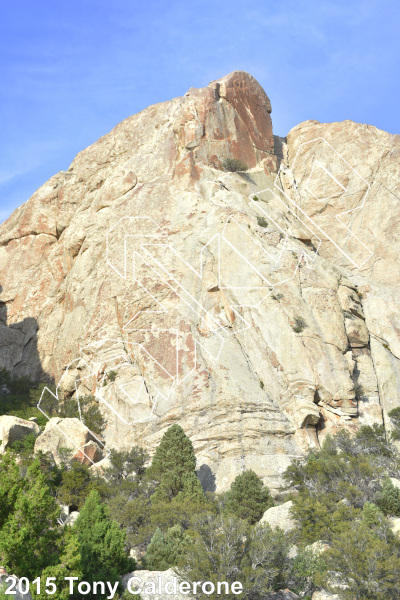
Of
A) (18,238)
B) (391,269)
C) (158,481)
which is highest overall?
(18,238)

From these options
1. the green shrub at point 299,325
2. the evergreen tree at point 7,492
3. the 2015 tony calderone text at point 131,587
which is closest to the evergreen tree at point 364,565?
the 2015 tony calderone text at point 131,587

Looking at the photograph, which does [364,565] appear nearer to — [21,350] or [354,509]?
[354,509]

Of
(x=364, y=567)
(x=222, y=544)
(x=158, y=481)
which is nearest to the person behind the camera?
(x=364, y=567)

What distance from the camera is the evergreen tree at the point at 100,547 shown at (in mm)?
22203

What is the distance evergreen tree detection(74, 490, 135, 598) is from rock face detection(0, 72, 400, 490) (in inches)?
557

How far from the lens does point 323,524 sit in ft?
87.0

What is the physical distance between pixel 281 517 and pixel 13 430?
60.3ft

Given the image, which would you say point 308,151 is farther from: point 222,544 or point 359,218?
point 222,544

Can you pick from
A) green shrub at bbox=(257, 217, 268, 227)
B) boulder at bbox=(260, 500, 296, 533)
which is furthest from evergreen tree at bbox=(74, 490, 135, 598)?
green shrub at bbox=(257, 217, 268, 227)

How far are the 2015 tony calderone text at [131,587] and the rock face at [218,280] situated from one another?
15809 millimetres

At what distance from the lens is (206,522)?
2338 centimetres

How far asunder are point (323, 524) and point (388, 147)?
151ft

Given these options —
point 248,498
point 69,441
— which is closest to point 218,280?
point 69,441

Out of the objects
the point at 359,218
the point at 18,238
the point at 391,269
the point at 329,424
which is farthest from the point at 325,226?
the point at 18,238
